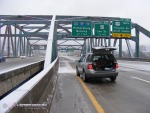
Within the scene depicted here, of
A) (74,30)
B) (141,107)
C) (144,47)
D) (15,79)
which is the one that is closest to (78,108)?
(141,107)

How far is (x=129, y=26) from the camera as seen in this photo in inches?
1743

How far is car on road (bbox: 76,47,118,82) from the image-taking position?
47.5 ft

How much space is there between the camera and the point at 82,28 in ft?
146

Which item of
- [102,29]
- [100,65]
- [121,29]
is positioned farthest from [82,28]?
[100,65]

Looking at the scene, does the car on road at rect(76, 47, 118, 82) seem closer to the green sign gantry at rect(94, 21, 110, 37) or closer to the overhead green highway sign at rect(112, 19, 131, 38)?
the overhead green highway sign at rect(112, 19, 131, 38)

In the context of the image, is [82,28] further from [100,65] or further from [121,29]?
[100,65]

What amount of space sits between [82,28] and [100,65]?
99.1 feet

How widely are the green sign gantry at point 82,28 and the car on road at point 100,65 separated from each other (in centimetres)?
2896

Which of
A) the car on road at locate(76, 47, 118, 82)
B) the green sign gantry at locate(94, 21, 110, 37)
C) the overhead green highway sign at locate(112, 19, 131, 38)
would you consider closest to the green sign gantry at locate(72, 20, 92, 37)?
the green sign gantry at locate(94, 21, 110, 37)

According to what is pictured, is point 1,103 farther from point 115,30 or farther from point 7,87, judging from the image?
point 115,30

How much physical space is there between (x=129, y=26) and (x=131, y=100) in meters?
36.4

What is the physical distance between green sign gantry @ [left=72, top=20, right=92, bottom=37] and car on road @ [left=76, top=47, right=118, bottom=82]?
95.0 feet

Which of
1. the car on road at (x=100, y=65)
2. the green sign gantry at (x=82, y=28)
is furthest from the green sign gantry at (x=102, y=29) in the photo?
the car on road at (x=100, y=65)

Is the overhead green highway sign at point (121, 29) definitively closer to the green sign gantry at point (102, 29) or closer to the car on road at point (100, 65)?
the green sign gantry at point (102, 29)
